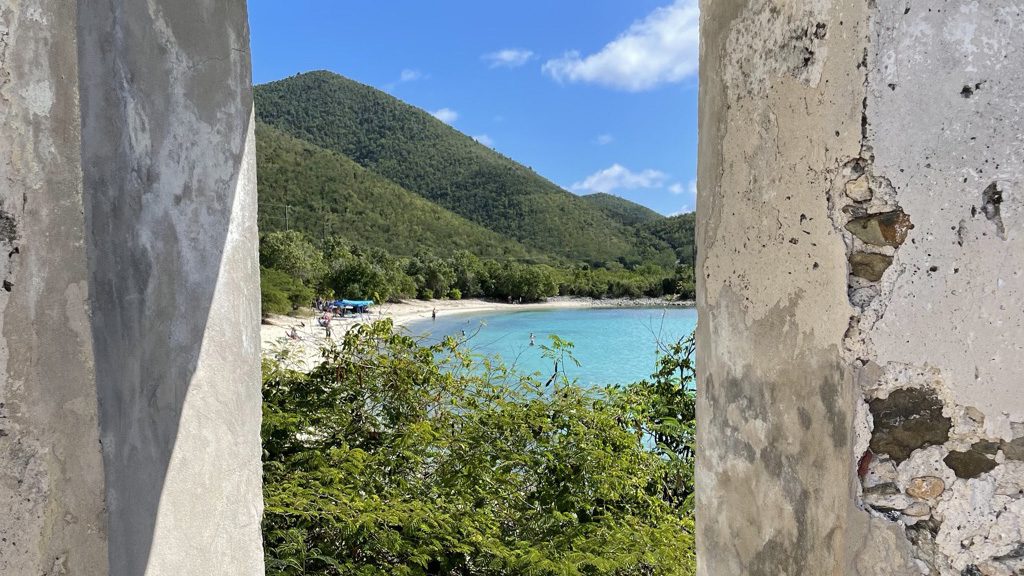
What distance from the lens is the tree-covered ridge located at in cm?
7269

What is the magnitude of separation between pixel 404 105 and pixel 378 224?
33.8m

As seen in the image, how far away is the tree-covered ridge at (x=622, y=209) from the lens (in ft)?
238

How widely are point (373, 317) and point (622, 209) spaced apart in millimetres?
73810

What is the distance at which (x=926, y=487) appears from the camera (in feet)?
4.02

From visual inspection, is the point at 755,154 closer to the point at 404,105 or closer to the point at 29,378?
the point at 29,378

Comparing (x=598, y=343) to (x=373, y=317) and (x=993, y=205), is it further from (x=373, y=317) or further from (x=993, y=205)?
(x=993, y=205)

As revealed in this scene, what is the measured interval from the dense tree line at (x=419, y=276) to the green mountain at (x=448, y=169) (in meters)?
6.16

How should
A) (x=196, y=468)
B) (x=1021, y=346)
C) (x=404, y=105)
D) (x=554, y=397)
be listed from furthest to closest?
(x=404, y=105), (x=554, y=397), (x=196, y=468), (x=1021, y=346)

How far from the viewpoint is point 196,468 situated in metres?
1.72

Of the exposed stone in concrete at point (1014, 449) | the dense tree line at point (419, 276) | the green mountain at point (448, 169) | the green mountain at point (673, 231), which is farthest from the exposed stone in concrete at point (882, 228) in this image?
the green mountain at point (448, 169)

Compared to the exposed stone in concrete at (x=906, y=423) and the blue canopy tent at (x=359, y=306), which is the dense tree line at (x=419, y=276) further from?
the exposed stone in concrete at (x=906, y=423)

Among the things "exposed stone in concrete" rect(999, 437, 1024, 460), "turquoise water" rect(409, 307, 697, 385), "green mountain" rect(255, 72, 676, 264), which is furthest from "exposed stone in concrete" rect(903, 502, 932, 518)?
"green mountain" rect(255, 72, 676, 264)

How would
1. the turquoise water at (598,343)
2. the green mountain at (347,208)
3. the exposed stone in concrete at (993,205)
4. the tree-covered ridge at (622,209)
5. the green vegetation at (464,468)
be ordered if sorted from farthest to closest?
the tree-covered ridge at (622,209) < the green mountain at (347,208) < the turquoise water at (598,343) < the green vegetation at (464,468) < the exposed stone in concrete at (993,205)

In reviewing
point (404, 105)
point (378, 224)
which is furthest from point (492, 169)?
point (378, 224)
